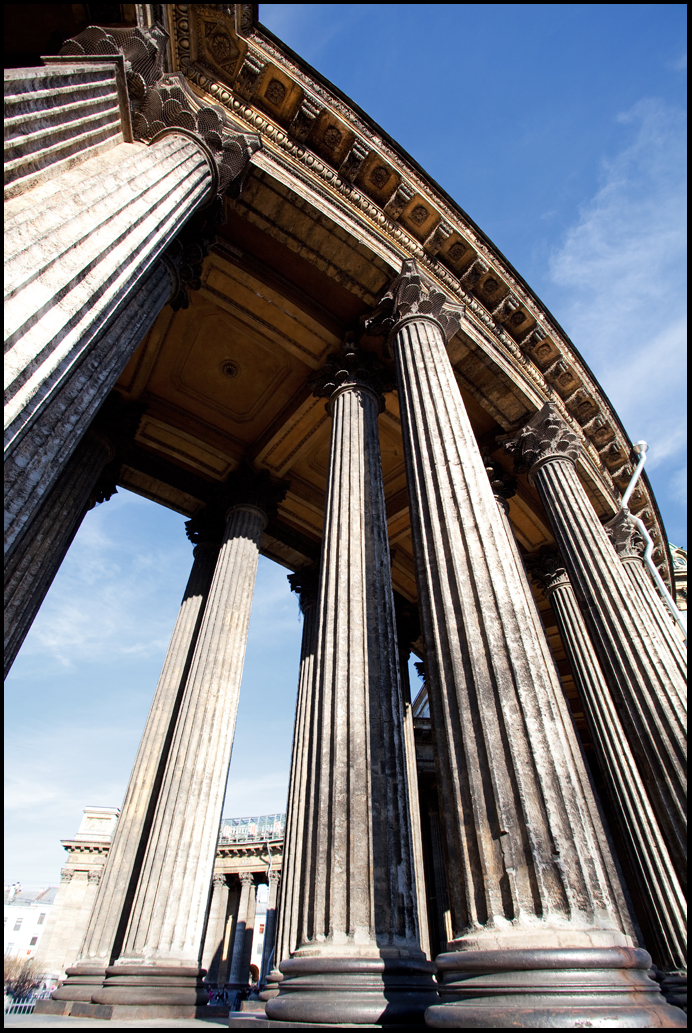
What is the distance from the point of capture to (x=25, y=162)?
13.1 feet

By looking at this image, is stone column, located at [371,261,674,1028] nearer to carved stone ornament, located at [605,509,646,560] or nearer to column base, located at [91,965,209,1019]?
column base, located at [91,965,209,1019]

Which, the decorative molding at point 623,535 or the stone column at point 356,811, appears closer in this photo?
the stone column at point 356,811

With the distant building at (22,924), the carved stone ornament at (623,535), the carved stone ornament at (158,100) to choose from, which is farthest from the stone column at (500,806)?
the distant building at (22,924)

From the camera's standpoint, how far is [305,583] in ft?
44.0

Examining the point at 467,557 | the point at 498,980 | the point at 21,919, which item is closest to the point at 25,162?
the point at 467,557

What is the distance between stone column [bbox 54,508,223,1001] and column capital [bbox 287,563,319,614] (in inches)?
98.3

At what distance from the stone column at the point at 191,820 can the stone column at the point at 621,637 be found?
608 centimetres

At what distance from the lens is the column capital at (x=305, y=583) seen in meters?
13.0

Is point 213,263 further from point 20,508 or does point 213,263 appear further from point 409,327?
point 20,508

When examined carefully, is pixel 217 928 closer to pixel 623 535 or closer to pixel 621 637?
pixel 623 535

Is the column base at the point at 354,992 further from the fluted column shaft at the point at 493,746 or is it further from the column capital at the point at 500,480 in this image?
the column capital at the point at 500,480

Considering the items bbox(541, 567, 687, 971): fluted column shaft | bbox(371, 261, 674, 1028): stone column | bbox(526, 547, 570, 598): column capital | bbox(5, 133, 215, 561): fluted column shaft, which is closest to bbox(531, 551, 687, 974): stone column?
bbox(541, 567, 687, 971): fluted column shaft

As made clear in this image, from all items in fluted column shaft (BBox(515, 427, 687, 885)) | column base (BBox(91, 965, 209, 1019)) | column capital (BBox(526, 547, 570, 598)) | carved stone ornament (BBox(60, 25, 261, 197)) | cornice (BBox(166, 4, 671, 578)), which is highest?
cornice (BBox(166, 4, 671, 578))

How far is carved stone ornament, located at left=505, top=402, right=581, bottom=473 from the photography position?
1011 cm
